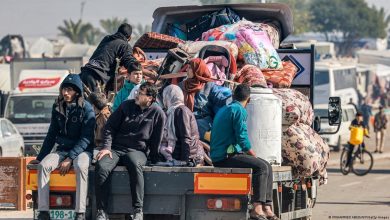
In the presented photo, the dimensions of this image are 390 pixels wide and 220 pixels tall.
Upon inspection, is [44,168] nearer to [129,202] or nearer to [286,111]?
[129,202]

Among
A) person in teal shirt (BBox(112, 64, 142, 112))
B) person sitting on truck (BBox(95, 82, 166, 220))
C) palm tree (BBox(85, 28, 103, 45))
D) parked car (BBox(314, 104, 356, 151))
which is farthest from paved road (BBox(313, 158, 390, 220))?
palm tree (BBox(85, 28, 103, 45))

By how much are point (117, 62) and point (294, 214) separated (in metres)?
2.85

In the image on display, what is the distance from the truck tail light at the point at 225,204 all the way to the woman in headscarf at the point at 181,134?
0.56m

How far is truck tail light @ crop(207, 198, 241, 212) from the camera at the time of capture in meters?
12.2

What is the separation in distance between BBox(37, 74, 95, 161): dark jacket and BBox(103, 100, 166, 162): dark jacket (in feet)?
1.07

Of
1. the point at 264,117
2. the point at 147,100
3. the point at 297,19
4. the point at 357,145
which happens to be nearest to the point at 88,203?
the point at 147,100

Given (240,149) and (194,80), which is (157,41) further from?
(240,149)

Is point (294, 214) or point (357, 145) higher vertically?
point (294, 214)

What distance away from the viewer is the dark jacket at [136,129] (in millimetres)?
12570

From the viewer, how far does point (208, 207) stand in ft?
40.3

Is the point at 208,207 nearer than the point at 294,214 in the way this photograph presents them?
Yes

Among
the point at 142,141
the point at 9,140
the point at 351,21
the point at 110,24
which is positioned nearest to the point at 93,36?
the point at 110,24

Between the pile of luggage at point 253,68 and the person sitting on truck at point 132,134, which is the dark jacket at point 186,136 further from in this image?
the pile of luggage at point 253,68

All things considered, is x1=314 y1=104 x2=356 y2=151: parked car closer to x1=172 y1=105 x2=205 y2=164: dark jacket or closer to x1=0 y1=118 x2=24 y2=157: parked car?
x1=0 y1=118 x2=24 y2=157: parked car
